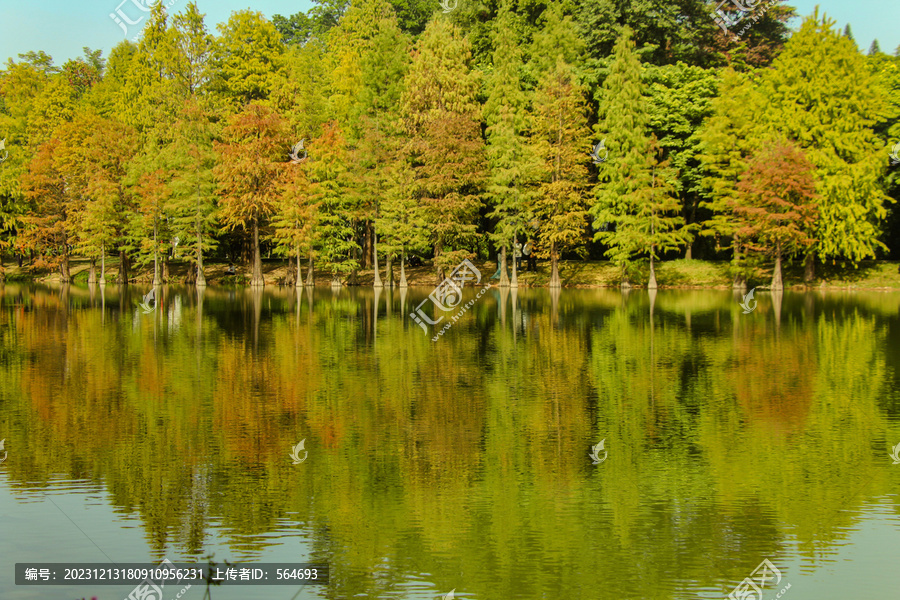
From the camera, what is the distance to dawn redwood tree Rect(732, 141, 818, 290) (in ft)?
166

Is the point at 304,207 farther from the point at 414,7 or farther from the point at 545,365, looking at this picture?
the point at 545,365

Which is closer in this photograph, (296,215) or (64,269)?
(296,215)

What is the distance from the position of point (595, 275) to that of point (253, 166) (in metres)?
25.9

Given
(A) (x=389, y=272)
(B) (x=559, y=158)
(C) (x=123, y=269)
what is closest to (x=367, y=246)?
(A) (x=389, y=272)

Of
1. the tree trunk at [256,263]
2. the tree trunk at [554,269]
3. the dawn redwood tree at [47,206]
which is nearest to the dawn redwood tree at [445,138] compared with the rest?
the tree trunk at [554,269]

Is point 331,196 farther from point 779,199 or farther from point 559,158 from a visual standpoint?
point 779,199

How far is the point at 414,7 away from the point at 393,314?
50.4 m

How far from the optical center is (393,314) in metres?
36.0

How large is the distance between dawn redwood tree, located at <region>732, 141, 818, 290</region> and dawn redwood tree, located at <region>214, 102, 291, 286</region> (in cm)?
3202

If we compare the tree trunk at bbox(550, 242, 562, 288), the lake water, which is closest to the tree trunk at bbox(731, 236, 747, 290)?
the tree trunk at bbox(550, 242, 562, 288)

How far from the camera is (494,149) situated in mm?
57969

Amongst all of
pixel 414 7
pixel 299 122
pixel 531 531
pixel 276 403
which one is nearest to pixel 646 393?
pixel 276 403

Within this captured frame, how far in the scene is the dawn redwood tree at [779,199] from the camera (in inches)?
1989

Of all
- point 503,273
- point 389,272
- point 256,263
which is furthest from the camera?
point 256,263
